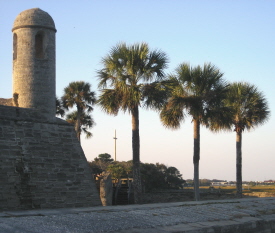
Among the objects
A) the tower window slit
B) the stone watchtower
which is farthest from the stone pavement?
the tower window slit

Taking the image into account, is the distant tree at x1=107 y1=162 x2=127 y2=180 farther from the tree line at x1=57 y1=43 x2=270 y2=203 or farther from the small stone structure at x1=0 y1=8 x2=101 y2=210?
the small stone structure at x1=0 y1=8 x2=101 y2=210

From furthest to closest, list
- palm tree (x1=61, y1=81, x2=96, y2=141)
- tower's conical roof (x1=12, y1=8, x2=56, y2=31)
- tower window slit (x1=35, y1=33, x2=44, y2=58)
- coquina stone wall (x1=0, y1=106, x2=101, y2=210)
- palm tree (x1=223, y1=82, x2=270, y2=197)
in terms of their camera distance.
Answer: palm tree (x1=61, y1=81, x2=96, y2=141) < palm tree (x1=223, y1=82, x2=270, y2=197) < tower window slit (x1=35, y1=33, x2=44, y2=58) < tower's conical roof (x1=12, y1=8, x2=56, y2=31) < coquina stone wall (x1=0, y1=106, x2=101, y2=210)

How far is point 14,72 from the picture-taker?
701 inches

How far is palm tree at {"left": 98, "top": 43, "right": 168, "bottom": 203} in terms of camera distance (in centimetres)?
2072

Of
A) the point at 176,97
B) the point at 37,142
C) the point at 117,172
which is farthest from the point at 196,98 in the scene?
the point at 117,172

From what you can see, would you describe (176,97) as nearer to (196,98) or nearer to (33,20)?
(196,98)

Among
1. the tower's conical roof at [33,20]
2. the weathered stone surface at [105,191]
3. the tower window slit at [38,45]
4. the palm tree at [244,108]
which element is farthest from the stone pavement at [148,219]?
the palm tree at [244,108]

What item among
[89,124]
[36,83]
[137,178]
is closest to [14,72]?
[36,83]

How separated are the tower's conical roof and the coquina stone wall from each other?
437 centimetres

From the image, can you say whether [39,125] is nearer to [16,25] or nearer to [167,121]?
[16,25]

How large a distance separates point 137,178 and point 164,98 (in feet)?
12.3

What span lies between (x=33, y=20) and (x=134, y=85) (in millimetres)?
5356

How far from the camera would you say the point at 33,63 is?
1750cm

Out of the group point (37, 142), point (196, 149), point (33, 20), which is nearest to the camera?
point (37, 142)
